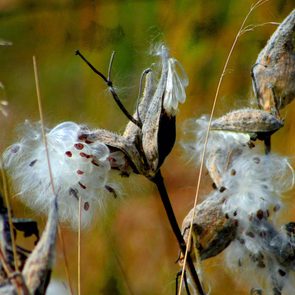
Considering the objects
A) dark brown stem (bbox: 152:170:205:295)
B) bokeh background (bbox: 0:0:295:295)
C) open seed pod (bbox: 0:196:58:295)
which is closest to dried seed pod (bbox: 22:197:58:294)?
open seed pod (bbox: 0:196:58:295)

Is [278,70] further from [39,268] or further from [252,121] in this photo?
[39,268]

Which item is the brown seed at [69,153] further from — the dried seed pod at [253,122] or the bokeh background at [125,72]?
the bokeh background at [125,72]

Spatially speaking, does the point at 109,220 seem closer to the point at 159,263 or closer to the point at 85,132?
the point at 159,263

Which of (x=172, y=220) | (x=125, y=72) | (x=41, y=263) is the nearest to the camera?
(x=41, y=263)

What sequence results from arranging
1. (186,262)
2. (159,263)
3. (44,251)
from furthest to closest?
(159,263) → (186,262) → (44,251)

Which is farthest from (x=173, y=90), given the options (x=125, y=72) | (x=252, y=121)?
(x=125, y=72)

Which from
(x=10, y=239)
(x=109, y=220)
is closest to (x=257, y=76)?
(x=10, y=239)

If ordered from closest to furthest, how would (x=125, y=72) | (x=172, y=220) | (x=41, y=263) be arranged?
(x=41, y=263) < (x=172, y=220) < (x=125, y=72)
